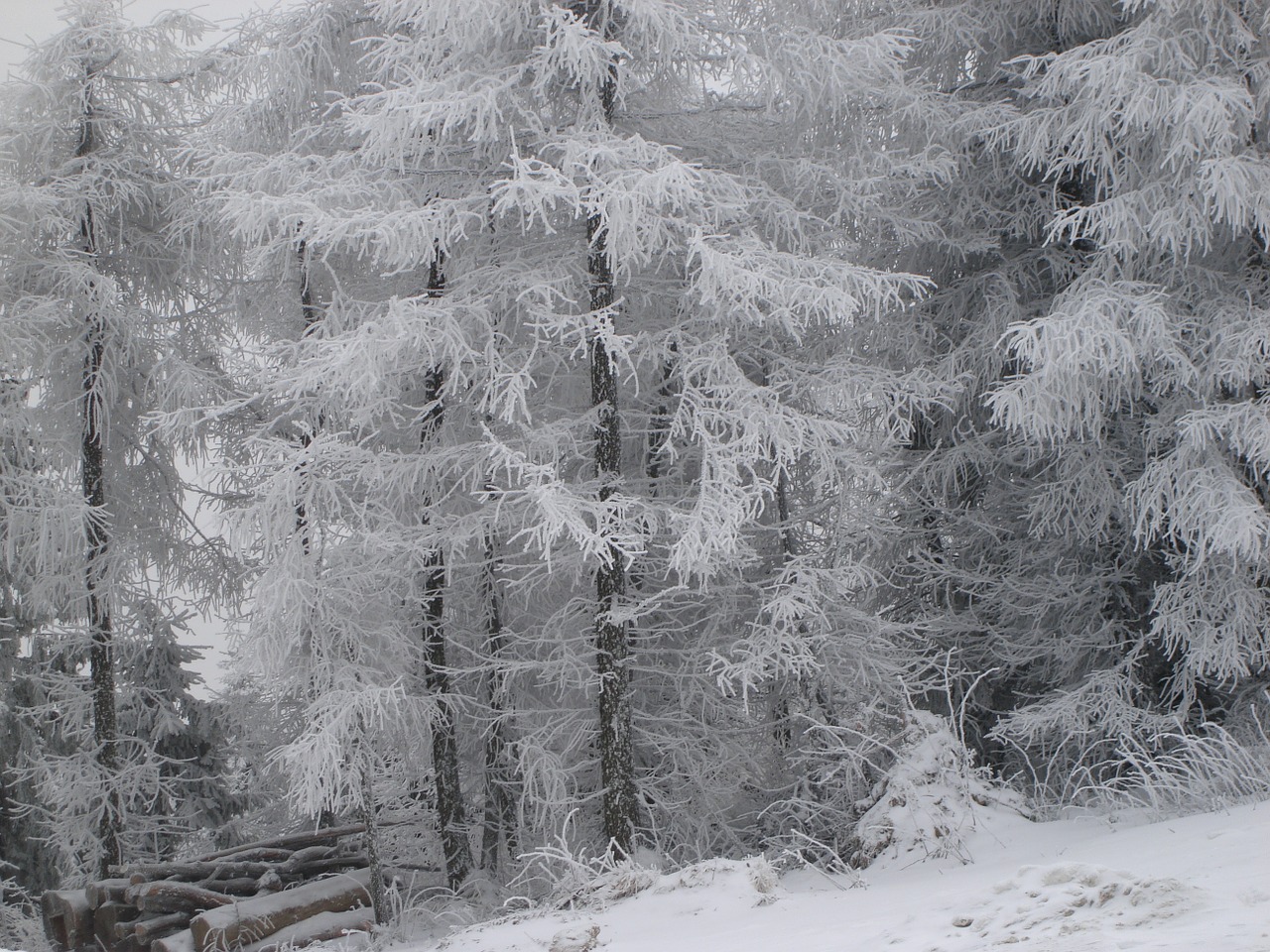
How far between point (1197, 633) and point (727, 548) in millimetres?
3850

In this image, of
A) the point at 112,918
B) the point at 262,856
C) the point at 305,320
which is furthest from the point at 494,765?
the point at 305,320

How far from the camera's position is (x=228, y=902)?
27.8 feet

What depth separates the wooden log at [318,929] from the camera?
773 cm

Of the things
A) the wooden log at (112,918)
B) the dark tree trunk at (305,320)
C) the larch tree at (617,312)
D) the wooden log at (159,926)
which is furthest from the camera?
the wooden log at (112,918)

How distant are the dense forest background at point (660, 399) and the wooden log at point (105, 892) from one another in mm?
1364

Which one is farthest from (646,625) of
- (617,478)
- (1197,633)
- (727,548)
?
(1197,633)

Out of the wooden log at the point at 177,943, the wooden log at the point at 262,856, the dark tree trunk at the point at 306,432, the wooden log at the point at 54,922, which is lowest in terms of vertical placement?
the wooden log at the point at 54,922

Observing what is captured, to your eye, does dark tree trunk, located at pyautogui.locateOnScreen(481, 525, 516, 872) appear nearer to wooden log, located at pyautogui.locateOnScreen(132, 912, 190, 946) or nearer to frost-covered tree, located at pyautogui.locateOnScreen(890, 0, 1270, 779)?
wooden log, located at pyautogui.locateOnScreen(132, 912, 190, 946)

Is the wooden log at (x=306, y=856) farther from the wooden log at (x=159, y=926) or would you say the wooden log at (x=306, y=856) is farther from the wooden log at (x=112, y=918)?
the wooden log at (x=112, y=918)

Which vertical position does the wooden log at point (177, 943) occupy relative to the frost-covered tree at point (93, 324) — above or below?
below

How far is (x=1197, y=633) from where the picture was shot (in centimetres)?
808

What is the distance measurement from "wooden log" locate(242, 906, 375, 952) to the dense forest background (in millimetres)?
837

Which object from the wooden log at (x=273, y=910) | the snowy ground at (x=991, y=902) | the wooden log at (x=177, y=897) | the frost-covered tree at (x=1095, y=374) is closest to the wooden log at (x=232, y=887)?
the wooden log at (x=177, y=897)

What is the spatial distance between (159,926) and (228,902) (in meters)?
0.52
